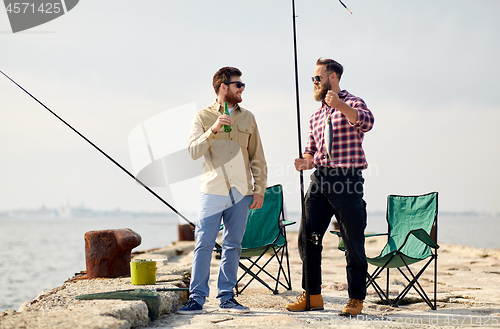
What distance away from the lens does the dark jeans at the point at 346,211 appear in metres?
2.90

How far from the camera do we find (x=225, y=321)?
2672 millimetres

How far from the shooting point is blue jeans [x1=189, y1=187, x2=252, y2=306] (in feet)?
A: 9.93

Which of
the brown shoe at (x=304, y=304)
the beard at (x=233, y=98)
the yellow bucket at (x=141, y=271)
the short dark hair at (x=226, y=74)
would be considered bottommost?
the brown shoe at (x=304, y=304)

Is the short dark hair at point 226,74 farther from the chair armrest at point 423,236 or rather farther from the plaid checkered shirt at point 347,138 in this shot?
the chair armrest at point 423,236

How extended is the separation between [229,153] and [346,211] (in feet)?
2.84

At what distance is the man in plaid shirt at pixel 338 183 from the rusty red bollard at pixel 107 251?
4.93 ft

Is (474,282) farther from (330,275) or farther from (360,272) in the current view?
(360,272)

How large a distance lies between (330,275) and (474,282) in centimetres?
146

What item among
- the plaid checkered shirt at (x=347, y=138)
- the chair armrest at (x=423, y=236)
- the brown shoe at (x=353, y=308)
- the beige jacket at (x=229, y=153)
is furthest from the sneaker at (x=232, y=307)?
the chair armrest at (x=423, y=236)

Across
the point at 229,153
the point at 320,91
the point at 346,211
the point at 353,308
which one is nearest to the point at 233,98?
the point at 229,153

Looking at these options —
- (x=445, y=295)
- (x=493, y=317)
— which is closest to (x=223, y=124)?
(x=493, y=317)

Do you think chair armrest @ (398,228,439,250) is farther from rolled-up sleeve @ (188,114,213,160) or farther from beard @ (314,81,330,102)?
rolled-up sleeve @ (188,114,213,160)

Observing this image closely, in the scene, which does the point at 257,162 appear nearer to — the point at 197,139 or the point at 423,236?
the point at 197,139

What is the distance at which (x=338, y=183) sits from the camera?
2924mm
